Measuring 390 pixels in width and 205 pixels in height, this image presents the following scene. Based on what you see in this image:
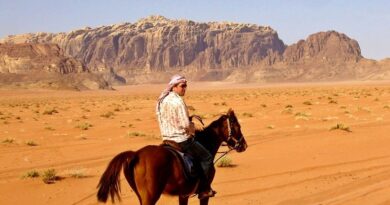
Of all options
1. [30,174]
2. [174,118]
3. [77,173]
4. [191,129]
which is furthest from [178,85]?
[30,174]

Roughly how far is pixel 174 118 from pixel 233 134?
47.4 inches

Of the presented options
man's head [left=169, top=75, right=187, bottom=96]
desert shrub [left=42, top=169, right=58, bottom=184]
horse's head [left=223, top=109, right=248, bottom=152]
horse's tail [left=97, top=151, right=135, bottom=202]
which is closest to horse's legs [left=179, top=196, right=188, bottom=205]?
horse's head [left=223, top=109, right=248, bottom=152]

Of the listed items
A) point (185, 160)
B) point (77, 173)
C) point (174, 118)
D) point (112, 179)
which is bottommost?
point (77, 173)

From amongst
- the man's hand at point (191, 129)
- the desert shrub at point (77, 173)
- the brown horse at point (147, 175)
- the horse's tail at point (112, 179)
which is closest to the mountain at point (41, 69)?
the desert shrub at point (77, 173)

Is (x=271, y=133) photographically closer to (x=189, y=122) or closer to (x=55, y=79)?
(x=189, y=122)

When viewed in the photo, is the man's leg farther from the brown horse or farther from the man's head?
the man's head

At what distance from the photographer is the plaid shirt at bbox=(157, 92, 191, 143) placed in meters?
7.35

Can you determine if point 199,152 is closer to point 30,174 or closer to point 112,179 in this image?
point 112,179

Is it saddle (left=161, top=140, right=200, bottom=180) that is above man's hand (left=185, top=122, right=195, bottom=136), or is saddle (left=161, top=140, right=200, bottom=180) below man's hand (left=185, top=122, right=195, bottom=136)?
below

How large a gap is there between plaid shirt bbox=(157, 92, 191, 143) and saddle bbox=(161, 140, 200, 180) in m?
0.08

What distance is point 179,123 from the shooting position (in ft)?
24.3

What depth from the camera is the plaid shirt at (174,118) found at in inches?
289

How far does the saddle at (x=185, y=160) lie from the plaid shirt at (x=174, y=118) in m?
0.08

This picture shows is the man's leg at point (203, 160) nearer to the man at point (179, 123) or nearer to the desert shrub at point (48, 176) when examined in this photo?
the man at point (179, 123)
